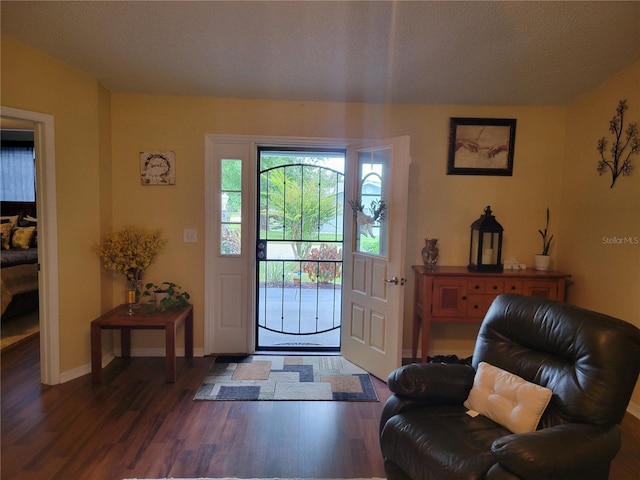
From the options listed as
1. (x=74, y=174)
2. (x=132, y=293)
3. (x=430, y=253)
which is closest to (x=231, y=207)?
(x=132, y=293)

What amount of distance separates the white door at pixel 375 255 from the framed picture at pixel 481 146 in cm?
81

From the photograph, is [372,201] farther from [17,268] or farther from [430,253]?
[17,268]

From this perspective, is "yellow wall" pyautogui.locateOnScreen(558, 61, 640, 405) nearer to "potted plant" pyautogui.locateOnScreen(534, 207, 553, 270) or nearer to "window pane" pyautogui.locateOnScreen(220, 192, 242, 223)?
"potted plant" pyautogui.locateOnScreen(534, 207, 553, 270)

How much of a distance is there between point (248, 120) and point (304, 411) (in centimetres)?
252

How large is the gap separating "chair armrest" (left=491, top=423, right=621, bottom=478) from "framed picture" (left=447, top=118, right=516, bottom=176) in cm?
240

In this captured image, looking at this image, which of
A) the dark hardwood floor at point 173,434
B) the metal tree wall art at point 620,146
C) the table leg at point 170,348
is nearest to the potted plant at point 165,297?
the table leg at point 170,348

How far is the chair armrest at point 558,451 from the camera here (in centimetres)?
125

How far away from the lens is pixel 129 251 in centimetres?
300

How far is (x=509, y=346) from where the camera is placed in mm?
1907

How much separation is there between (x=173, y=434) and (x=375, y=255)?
1966 millimetres

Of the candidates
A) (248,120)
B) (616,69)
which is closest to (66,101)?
(248,120)

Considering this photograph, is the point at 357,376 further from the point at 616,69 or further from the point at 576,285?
the point at 616,69

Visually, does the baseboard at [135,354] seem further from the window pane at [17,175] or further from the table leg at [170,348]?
the window pane at [17,175]

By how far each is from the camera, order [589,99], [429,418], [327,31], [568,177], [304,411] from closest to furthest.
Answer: [429,418]
[327,31]
[304,411]
[589,99]
[568,177]
